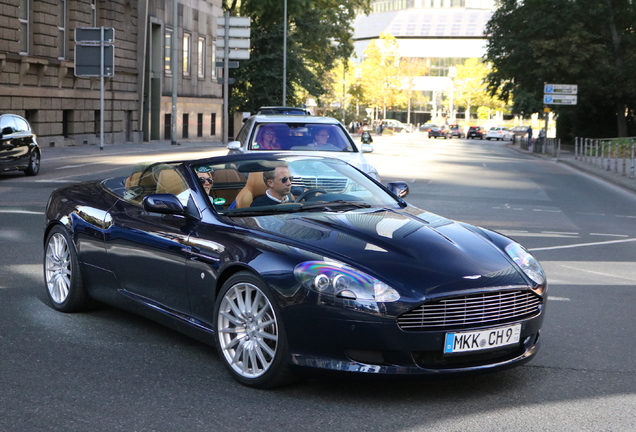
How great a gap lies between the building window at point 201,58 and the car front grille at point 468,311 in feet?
181

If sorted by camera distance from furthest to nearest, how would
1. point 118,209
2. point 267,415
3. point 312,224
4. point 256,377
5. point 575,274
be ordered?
point 575,274
point 118,209
point 312,224
point 256,377
point 267,415

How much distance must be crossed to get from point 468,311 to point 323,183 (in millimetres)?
1807

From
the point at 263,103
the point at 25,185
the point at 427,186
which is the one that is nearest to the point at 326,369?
the point at 25,185

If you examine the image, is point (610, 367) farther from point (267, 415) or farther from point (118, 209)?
point (118, 209)

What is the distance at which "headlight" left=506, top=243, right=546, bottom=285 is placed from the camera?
5.58 meters

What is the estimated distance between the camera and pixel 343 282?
499cm

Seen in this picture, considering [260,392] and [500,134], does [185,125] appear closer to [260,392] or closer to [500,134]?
[260,392]

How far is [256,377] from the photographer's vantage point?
5273 mm

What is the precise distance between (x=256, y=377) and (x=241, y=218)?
3.51 ft

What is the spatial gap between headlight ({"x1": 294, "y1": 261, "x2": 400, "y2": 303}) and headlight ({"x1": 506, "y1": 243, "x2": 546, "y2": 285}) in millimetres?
995

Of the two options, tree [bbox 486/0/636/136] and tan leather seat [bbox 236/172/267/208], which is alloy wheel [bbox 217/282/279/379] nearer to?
tan leather seat [bbox 236/172/267/208]

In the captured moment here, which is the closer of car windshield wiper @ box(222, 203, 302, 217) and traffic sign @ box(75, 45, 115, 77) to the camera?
car windshield wiper @ box(222, 203, 302, 217)

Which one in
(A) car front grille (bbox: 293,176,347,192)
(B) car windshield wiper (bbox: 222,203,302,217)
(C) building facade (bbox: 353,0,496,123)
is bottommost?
(B) car windshield wiper (bbox: 222,203,302,217)

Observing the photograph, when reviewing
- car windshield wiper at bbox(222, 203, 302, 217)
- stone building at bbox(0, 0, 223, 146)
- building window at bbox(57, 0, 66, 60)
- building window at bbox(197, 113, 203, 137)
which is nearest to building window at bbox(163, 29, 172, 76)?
stone building at bbox(0, 0, 223, 146)
